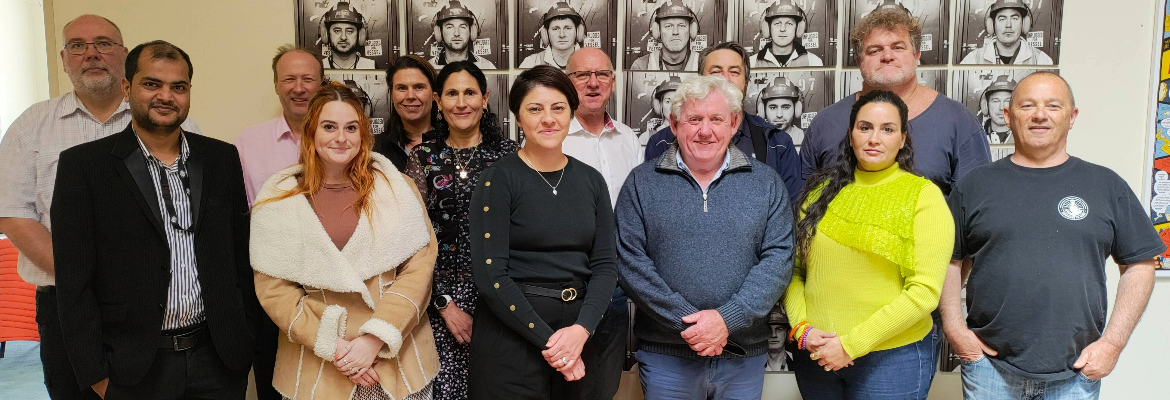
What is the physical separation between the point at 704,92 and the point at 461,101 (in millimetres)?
1003

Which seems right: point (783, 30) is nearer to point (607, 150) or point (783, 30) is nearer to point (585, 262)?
point (607, 150)

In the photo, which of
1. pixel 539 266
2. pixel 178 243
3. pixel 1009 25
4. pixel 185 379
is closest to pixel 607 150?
pixel 539 266

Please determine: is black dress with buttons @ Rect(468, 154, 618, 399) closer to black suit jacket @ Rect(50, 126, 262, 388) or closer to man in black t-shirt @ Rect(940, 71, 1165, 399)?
black suit jacket @ Rect(50, 126, 262, 388)

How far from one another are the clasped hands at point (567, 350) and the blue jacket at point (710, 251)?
0.98ft

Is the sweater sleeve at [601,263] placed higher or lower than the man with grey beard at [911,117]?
lower

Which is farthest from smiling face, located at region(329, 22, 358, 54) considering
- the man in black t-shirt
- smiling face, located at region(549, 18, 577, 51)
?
the man in black t-shirt

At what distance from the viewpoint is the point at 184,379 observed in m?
2.36

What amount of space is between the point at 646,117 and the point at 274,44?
2.13 m

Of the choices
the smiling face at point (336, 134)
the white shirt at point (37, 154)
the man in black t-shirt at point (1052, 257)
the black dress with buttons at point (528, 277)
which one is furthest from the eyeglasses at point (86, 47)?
the man in black t-shirt at point (1052, 257)

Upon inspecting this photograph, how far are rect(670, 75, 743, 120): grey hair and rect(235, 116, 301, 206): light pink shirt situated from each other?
182cm

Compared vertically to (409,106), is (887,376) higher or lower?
lower

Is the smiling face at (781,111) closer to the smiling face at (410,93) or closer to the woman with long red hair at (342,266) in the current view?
the smiling face at (410,93)

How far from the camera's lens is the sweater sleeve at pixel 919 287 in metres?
2.24

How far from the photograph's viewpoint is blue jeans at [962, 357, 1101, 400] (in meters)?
2.29
